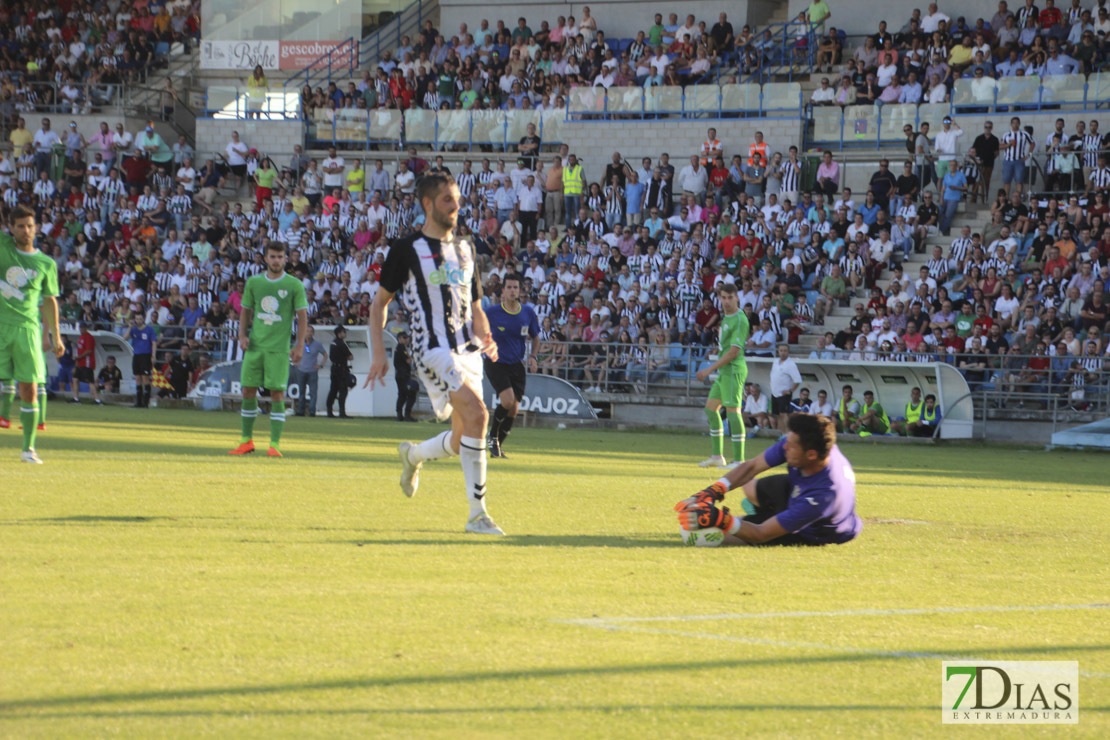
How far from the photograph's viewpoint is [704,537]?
879 centimetres

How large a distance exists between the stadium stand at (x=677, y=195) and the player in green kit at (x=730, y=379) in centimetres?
991

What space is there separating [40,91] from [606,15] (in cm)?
1819

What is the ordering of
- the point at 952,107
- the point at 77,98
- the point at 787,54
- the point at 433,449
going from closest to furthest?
the point at 433,449 < the point at 952,107 < the point at 787,54 < the point at 77,98

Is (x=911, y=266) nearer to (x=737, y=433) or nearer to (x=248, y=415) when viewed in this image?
(x=737, y=433)

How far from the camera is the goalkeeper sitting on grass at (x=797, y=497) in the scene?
8633 mm

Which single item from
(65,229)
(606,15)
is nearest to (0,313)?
(65,229)

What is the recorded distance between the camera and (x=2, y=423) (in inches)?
593

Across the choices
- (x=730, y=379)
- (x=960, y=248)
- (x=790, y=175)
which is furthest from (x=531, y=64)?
(x=730, y=379)

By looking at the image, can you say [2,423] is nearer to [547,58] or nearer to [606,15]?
[547,58]

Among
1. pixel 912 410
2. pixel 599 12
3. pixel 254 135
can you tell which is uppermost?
pixel 599 12

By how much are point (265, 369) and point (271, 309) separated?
0.65 metres

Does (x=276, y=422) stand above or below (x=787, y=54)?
below

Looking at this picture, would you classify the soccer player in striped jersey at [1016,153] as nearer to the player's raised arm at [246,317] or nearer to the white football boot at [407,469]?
the player's raised arm at [246,317]

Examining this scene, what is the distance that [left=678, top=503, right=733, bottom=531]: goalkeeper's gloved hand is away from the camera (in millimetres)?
8703
